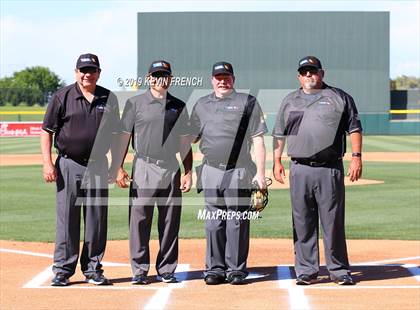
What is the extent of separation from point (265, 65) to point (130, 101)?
51.3 metres

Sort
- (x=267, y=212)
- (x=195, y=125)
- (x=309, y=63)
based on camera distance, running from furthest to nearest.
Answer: (x=267, y=212)
(x=195, y=125)
(x=309, y=63)

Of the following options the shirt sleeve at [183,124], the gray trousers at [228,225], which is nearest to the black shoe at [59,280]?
the gray trousers at [228,225]

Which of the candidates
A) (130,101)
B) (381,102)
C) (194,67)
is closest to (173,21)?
(194,67)

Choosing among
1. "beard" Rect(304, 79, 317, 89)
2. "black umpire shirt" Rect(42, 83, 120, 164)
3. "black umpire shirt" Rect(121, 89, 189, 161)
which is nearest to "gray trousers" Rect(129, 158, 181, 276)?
"black umpire shirt" Rect(121, 89, 189, 161)

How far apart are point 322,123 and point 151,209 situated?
187 centimetres

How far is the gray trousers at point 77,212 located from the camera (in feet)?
25.7

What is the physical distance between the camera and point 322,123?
7781mm

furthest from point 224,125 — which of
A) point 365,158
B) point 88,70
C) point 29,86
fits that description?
point 29,86

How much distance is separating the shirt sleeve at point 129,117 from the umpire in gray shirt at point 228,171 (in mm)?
682

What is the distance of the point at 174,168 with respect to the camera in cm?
788

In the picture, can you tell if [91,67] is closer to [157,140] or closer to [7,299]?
[157,140]

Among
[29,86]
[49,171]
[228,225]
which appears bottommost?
[228,225]

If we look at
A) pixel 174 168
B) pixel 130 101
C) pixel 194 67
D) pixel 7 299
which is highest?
pixel 194 67

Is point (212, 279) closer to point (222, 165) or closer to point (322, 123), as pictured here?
point (222, 165)
